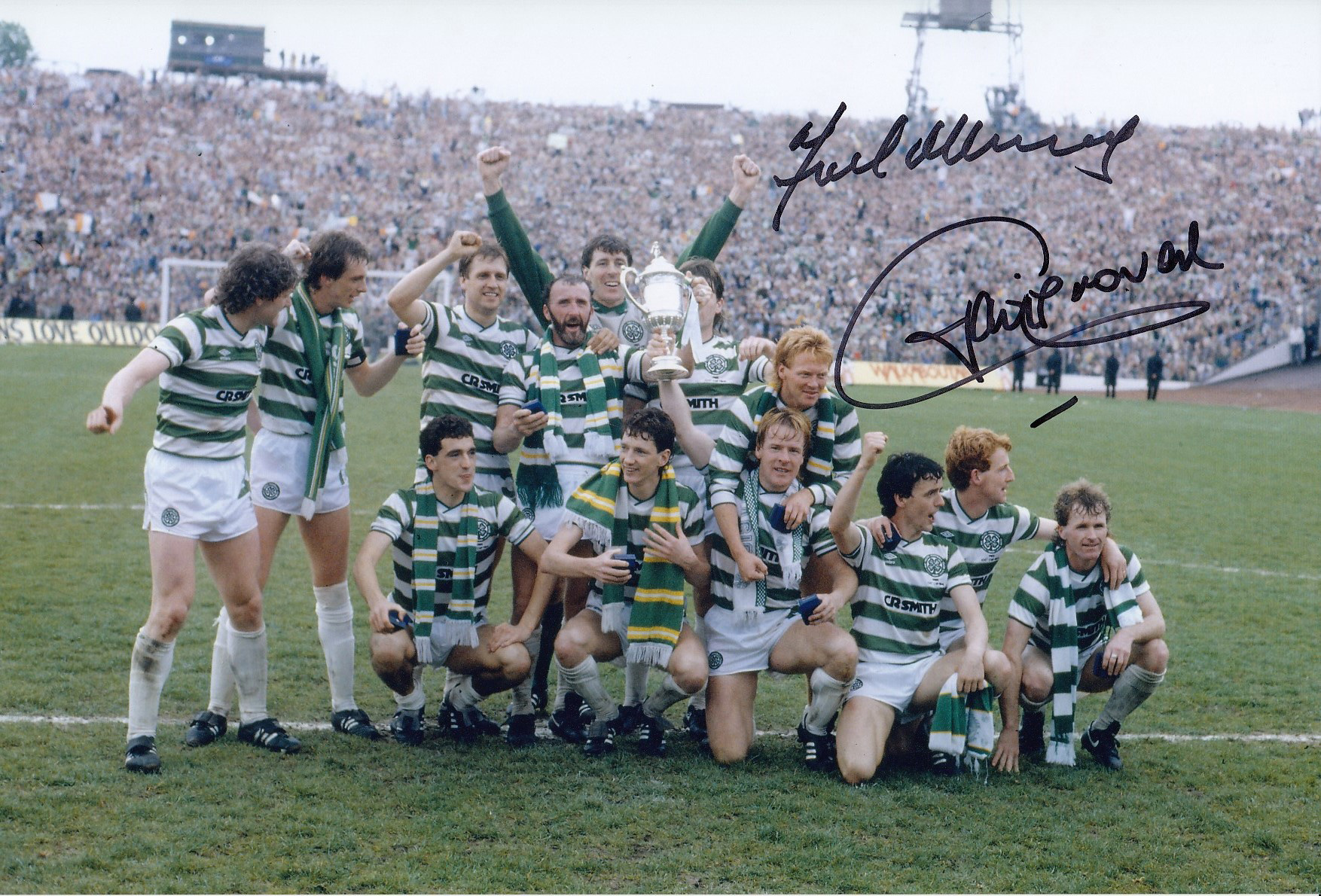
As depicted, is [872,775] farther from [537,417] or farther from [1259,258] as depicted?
[1259,258]

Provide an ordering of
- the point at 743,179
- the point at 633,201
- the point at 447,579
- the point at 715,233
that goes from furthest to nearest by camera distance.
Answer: the point at 633,201, the point at 715,233, the point at 743,179, the point at 447,579

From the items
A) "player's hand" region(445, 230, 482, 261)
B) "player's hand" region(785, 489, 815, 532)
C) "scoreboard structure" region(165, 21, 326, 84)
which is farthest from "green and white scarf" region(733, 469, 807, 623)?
"scoreboard structure" region(165, 21, 326, 84)

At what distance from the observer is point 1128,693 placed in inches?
192

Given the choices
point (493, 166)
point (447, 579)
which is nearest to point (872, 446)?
point (447, 579)

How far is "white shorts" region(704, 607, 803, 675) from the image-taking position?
490cm

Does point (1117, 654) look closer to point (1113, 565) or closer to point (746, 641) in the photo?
point (1113, 565)

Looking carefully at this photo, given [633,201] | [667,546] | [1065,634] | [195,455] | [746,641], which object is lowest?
[746,641]

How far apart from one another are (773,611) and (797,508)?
20.5 inches

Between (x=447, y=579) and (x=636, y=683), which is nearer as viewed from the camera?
(x=447, y=579)

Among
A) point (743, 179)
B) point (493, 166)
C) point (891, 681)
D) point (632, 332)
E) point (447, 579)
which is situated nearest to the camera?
point (891, 681)

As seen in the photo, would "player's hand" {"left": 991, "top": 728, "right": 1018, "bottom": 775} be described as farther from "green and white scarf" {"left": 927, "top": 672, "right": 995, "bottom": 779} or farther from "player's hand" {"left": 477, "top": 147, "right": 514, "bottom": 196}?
"player's hand" {"left": 477, "top": 147, "right": 514, "bottom": 196}

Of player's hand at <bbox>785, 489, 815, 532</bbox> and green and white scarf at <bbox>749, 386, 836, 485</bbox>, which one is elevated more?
green and white scarf at <bbox>749, 386, 836, 485</bbox>

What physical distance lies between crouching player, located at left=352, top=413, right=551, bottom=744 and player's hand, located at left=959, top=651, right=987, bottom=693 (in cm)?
163

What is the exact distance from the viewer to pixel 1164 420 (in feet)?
71.1
